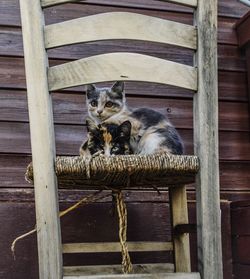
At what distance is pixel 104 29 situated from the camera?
131 cm

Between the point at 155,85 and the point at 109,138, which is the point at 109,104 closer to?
the point at 109,138

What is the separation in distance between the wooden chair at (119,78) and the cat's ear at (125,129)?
0.22 meters

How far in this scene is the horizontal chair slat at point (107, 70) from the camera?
1299mm

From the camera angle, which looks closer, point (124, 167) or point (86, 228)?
point (124, 167)

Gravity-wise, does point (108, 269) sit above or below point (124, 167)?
below

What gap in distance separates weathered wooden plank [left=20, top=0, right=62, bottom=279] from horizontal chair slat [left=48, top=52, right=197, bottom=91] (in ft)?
0.12

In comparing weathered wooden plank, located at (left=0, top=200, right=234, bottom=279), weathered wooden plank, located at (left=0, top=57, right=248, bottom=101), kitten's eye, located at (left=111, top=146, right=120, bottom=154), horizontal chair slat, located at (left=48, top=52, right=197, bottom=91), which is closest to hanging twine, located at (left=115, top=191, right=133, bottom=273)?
kitten's eye, located at (left=111, top=146, right=120, bottom=154)

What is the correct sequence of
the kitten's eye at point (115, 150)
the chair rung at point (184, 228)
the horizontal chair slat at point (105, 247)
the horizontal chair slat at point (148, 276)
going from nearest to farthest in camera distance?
the horizontal chair slat at point (148, 276)
the kitten's eye at point (115, 150)
the chair rung at point (184, 228)
the horizontal chair slat at point (105, 247)

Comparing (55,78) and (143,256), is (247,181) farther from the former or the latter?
(55,78)

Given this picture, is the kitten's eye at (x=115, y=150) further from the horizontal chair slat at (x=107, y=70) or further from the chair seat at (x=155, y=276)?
the chair seat at (x=155, y=276)

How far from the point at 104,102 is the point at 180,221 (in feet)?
1.48

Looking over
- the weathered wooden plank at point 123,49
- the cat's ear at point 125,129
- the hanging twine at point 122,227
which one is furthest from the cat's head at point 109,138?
the weathered wooden plank at point 123,49

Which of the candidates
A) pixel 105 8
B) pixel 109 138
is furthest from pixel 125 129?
pixel 105 8

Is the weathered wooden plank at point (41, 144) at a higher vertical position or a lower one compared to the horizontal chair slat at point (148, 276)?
higher
